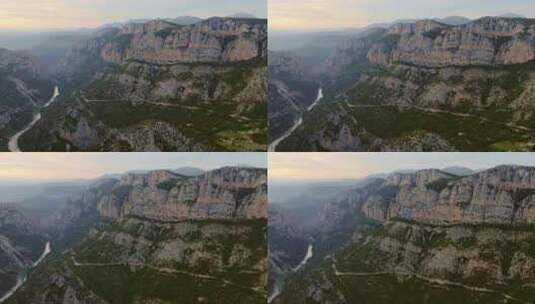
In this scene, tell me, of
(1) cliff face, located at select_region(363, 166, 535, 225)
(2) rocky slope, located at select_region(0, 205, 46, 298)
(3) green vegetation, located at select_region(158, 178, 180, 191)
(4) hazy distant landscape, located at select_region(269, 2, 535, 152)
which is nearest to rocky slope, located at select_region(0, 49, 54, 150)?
(2) rocky slope, located at select_region(0, 205, 46, 298)

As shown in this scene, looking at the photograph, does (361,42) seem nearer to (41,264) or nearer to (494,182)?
(494,182)

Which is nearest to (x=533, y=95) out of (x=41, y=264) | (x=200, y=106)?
(x=200, y=106)

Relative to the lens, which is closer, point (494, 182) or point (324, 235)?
point (324, 235)

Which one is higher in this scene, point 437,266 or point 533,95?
point 533,95

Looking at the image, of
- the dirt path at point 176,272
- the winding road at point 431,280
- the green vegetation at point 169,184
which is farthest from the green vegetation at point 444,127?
the dirt path at point 176,272

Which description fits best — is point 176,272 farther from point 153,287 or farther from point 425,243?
point 425,243
